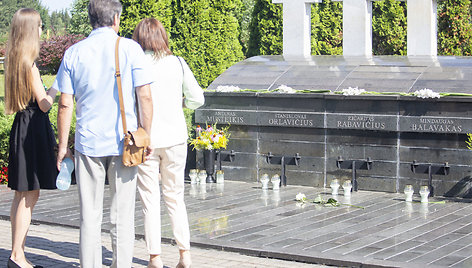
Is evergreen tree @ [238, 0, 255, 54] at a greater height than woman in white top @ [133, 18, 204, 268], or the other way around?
evergreen tree @ [238, 0, 255, 54]

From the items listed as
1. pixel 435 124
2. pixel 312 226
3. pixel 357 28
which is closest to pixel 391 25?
pixel 357 28

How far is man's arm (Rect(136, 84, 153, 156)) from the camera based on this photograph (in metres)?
5.17

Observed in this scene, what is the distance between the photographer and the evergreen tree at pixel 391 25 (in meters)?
26.0

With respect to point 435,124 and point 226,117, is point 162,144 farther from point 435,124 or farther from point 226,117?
point 226,117

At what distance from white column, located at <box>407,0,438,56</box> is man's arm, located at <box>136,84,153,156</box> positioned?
8.40 m

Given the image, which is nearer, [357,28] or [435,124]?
[435,124]

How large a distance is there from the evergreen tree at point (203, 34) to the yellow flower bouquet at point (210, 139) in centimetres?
571

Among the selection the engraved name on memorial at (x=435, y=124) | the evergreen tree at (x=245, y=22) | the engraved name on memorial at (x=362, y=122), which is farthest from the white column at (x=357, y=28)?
the evergreen tree at (x=245, y=22)

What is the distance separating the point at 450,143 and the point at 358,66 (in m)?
2.25

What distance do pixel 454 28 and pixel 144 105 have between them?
60.8 feet

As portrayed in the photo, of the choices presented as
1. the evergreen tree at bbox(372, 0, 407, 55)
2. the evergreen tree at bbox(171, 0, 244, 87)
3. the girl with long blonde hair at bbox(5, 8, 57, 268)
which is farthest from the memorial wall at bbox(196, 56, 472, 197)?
the evergreen tree at bbox(372, 0, 407, 55)

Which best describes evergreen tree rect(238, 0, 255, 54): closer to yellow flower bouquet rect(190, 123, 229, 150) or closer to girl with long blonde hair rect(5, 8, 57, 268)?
yellow flower bouquet rect(190, 123, 229, 150)

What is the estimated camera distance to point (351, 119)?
34.6ft

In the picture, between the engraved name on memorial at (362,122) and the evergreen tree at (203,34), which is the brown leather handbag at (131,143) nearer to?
the engraved name on memorial at (362,122)
